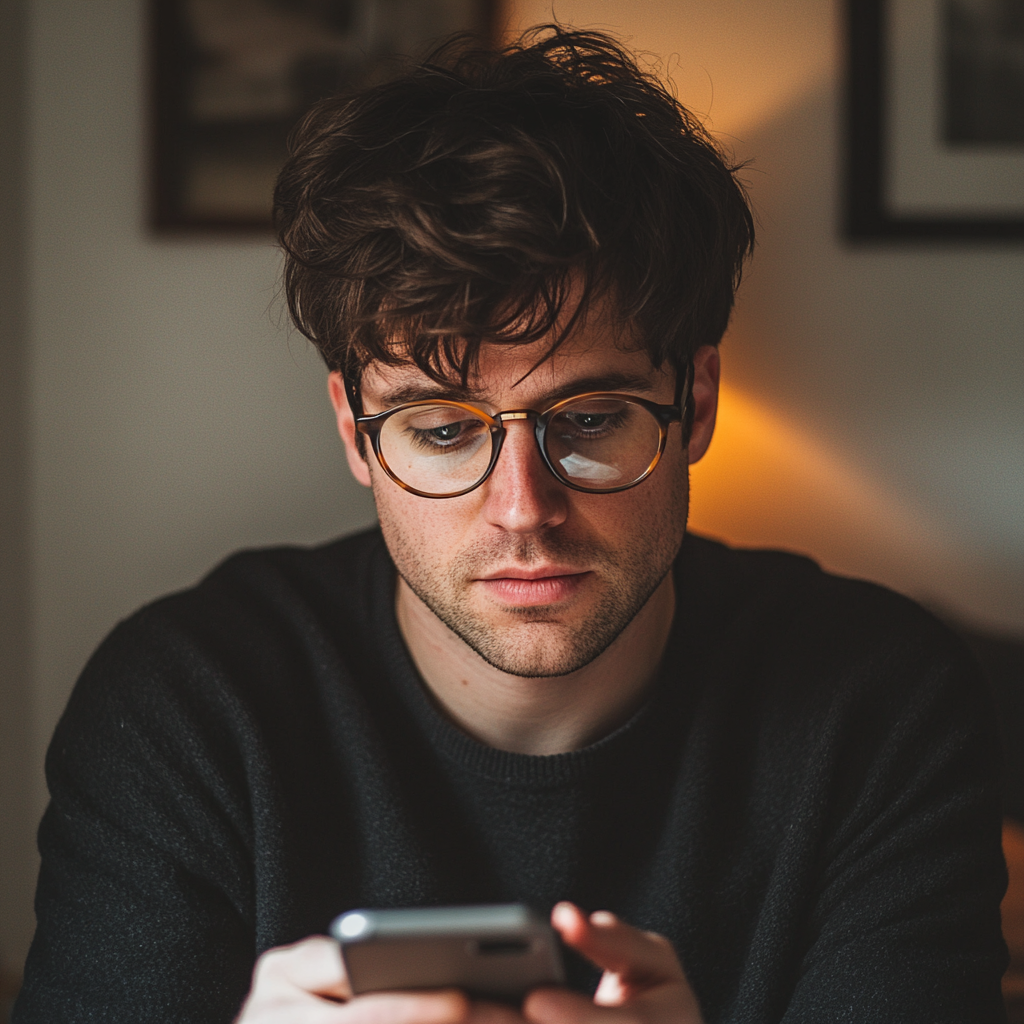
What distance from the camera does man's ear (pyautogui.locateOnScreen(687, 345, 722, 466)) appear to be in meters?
1.18

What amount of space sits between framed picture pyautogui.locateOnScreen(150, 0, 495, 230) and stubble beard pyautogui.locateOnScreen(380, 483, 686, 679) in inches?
46.0

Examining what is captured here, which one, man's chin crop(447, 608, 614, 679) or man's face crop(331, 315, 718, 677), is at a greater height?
man's face crop(331, 315, 718, 677)

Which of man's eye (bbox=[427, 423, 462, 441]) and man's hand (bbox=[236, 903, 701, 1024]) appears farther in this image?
man's eye (bbox=[427, 423, 462, 441])

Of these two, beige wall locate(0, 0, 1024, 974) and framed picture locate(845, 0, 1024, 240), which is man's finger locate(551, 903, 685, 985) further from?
framed picture locate(845, 0, 1024, 240)

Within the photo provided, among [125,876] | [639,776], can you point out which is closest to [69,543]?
[125,876]

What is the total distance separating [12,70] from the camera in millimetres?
1893

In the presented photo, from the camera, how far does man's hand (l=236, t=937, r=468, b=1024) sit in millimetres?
652

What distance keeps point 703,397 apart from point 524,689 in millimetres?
396

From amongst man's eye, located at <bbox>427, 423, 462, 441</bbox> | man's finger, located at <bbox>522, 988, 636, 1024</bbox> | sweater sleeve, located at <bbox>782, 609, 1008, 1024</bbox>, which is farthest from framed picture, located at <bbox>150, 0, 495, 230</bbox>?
man's finger, located at <bbox>522, 988, 636, 1024</bbox>

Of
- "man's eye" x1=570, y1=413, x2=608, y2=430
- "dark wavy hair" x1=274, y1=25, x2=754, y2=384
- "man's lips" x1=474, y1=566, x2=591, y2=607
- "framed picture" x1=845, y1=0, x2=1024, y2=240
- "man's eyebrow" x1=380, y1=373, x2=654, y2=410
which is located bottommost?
"man's lips" x1=474, y1=566, x2=591, y2=607

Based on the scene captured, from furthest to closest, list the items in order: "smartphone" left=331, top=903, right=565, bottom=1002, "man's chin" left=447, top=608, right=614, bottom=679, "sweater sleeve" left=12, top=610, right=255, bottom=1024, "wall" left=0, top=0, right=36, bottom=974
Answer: "wall" left=0, top=0, right=36, bottom=974
"man's chin" left=447, top=608, right=614, bottom=679
"sweater sleeve" left=12, top=610, right=255, bottom=1024
"smartphone" left=331, top=903, right=565, bottom=1002

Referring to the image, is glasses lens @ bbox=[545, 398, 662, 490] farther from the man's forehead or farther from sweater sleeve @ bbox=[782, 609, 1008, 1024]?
sweater sleeve @ bbox=[782, 609, 1008, 1024]

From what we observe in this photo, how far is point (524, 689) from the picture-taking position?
1.13 m

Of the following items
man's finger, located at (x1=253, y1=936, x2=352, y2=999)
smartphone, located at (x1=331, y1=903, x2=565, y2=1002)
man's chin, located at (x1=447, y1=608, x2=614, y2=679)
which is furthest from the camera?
man's chin, located at (x1=447, y1=608, x2=614, y2=679)
